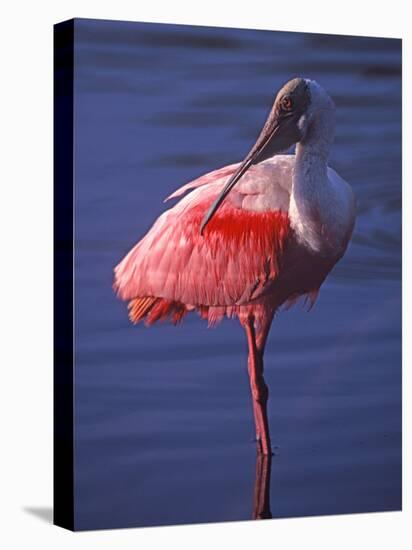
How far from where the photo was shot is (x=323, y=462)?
→ 9.24 metres

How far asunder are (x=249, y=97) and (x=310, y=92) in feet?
1.11

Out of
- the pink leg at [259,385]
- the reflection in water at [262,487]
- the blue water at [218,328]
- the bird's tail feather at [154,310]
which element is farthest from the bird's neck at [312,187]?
the reflection in water at [262,487]

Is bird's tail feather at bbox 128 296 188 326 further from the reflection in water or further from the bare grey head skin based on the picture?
the reflection in water

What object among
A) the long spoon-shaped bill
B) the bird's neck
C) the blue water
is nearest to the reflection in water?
the blue water

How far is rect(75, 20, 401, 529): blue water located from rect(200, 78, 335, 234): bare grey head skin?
0.06 m

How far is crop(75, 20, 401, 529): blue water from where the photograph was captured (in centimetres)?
866

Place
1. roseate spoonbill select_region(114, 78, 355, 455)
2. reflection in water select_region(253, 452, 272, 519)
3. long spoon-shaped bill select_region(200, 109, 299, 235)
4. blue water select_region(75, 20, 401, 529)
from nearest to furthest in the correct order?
blue water select_region(75, 20, 401, 529) → roseate spoonbill select_region(114, 78, 355, 455) → long spoon-shaped bill select_region(200, 109, 299, 235) → reflection in water select_region(253, 452, 272, 519)

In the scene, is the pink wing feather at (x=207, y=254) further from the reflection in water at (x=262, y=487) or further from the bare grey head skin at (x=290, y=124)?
the reflection in water at (x=262, y=487)

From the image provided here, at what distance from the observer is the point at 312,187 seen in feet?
29.9

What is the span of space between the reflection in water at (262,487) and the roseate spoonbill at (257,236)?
0.17 feet

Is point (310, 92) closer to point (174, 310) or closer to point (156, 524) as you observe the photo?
point (174, 310)

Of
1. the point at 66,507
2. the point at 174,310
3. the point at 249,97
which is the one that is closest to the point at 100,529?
the point at 66,507

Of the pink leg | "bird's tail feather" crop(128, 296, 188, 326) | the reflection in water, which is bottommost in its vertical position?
the reflection in water

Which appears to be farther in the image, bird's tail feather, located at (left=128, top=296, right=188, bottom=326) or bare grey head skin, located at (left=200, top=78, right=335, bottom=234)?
bare grey head skin, located at (left=200, top=78, right=335, bottom=234)
